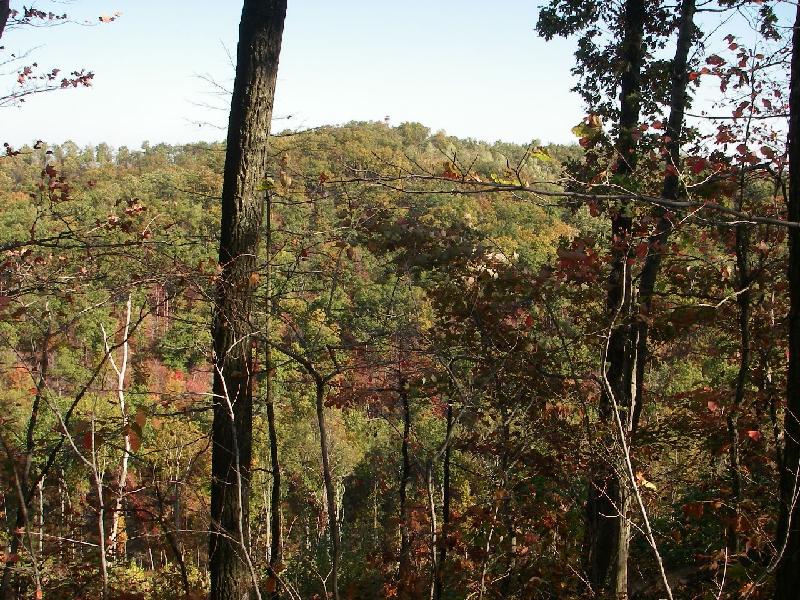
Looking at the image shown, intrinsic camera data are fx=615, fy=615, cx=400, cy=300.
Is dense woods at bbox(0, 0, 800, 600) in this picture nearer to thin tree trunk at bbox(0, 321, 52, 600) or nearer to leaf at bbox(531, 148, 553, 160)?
thin tree trunk at bbox(0, 321, 52, 600)

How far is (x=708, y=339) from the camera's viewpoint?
347 inches

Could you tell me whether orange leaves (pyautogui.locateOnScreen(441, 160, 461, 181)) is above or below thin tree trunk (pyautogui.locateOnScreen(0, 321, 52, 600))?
above

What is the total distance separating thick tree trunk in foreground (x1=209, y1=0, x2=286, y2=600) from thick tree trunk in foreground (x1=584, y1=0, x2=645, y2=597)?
78.3 inches

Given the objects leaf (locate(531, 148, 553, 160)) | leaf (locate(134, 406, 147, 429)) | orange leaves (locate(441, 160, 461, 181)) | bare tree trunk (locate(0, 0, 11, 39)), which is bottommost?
leaf (locate(134, 406, 147, 429))

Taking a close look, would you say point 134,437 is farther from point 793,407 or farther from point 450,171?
point 793,407

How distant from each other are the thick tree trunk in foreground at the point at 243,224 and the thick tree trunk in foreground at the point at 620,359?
1.99 metres

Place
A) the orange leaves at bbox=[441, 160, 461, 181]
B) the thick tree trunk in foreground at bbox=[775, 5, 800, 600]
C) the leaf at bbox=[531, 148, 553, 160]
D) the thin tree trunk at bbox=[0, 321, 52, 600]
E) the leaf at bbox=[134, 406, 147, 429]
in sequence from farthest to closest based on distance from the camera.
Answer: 1. the thin tree trunk at bbox=[0, 321, 52, 600]
2. the thick tree trunk in foreground at bbox=[775, 5, 800, 600]
3. the leaf at bbox=[134, 406, 147, 429]
4. the orange leaves at bbox=[441, 160, 461, 181]
5. the leaf at bbox=[531, 148, 553, 160]

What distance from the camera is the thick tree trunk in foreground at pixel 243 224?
3475 mm

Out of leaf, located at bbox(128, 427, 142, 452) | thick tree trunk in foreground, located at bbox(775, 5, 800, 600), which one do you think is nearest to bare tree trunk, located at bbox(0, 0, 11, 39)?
leaf, located at bbox(128, 427, 142, 452)

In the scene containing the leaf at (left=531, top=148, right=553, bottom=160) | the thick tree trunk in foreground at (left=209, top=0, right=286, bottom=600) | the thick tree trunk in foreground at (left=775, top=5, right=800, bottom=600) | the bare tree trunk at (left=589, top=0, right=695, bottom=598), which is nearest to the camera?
the leaf at (left=531, top=148, right=553, bottom=160)

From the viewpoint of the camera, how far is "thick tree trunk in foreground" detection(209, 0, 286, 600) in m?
3.47

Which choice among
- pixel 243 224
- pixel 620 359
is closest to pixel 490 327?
pixel 620 359

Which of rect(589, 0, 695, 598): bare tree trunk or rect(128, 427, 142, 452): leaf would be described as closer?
rect(128, 427, 142, 452): leaf

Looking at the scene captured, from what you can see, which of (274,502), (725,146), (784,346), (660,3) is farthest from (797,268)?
(274,502)
